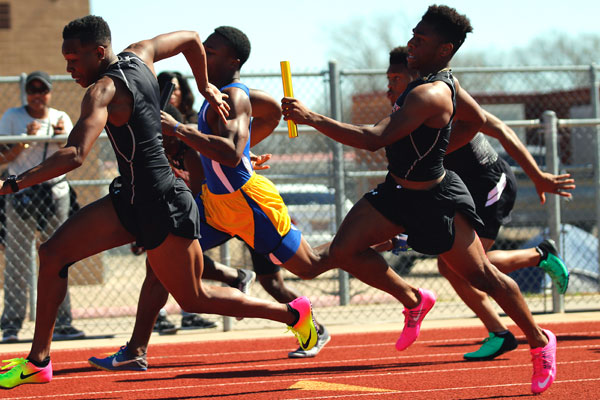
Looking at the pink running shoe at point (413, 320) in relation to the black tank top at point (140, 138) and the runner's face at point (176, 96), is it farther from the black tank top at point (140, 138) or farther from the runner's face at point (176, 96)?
the runner's face at point (176, 96)

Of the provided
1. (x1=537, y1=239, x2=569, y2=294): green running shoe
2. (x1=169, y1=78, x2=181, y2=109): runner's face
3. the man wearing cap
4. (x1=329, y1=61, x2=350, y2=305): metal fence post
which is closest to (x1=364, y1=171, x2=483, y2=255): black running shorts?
(x1=537, y1=239, x2=569, y2=294): green running shoe

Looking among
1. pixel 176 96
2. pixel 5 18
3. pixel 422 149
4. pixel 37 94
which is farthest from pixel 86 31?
pixel 5 18

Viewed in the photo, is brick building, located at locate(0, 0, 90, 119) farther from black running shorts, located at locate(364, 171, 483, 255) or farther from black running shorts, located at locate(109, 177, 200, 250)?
black running shorts, located at locate(364, 171, 483, 255)

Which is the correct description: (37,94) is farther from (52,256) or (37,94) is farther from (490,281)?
(490,281)

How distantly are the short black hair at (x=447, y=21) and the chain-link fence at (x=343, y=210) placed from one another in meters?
3.21

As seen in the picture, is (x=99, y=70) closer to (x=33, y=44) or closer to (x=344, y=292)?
(x=344, y=292)

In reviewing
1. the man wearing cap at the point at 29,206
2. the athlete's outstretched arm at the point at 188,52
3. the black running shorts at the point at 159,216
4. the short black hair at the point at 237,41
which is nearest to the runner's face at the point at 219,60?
the short black hair at the point at 237,41

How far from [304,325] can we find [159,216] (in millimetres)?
1360

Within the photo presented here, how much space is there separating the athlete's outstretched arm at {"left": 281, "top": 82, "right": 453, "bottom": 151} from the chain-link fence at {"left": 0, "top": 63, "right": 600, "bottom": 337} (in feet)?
11.5

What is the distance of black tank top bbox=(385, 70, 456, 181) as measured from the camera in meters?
5.14

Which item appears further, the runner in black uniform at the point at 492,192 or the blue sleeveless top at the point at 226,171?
the runner in black uniform at the point at 492,192

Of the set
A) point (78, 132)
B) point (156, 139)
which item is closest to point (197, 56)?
point (156, 139)

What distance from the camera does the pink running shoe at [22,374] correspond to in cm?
502

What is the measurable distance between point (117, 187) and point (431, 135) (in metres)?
1.89
